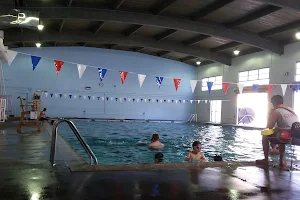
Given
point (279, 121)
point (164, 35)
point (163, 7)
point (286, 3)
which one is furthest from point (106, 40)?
point (279, 121)

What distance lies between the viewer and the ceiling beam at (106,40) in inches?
722

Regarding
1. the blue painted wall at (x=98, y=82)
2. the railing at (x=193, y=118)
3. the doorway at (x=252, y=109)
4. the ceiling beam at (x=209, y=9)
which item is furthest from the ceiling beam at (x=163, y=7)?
the railing at (x=193, y=118)

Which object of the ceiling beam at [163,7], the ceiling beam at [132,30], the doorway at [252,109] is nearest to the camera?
the ceiling beam at [163,7]

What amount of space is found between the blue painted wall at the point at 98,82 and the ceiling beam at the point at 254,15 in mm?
10889

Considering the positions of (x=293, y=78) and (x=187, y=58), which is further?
(x=187, y=58)

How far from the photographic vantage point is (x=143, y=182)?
3.61 m

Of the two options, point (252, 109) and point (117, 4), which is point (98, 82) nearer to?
point (117, 4)

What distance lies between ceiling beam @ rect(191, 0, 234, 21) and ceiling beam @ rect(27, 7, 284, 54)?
510 millimetres

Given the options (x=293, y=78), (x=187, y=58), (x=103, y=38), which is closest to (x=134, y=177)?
(x=293, y=78)

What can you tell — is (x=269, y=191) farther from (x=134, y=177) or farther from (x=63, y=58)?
(x=63, y=58)

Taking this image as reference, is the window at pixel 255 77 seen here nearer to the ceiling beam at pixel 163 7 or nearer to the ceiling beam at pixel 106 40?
the ceiling beam at pixel 106 40

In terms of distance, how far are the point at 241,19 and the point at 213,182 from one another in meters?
12.9

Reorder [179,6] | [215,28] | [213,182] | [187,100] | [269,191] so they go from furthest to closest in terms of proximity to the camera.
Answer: [187,100]
[215,28]
[179,6]
[213,182]
[269,191]

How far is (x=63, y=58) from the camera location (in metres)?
23.2
